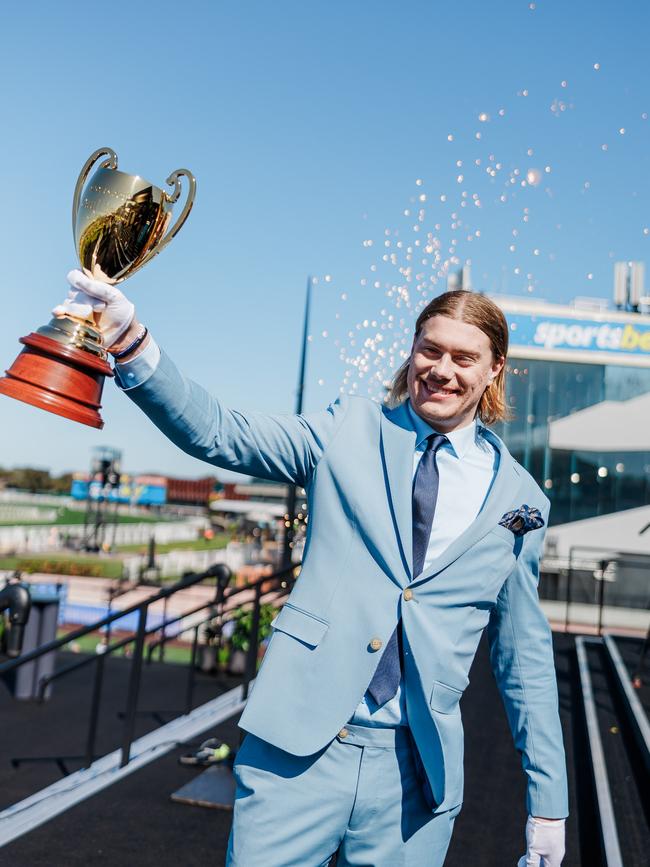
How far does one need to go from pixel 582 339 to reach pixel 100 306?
3144 centimetres

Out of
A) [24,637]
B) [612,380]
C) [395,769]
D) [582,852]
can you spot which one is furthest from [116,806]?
[612,380]

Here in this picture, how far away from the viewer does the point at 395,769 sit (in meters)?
1.59

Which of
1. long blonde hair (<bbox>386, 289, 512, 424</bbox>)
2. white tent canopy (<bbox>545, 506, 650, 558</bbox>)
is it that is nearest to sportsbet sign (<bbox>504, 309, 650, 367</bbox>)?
white tent canopy (<bbox>545, 506, 650, 558</bbox>)

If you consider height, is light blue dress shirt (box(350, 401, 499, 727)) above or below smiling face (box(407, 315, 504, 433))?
below

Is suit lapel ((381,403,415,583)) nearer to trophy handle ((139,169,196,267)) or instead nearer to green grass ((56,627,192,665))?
trophy handle ((139,169,196,267))

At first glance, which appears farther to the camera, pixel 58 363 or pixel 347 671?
pixel 347 671

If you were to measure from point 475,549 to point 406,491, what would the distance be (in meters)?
0.21

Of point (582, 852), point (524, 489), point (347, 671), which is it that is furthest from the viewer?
point (582, 852)

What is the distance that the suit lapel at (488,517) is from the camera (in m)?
1.60

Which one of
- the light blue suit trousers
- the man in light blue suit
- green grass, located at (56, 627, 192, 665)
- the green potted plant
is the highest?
the man in light blue suit

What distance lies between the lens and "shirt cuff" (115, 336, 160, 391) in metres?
1.34

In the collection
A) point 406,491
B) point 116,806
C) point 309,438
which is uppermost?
point 309,438

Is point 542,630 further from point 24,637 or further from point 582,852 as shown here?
point 24,637

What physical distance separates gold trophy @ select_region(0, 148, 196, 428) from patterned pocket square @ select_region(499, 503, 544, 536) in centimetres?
94
